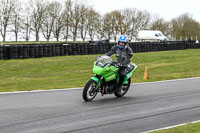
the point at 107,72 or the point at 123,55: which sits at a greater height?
the point at 123,55

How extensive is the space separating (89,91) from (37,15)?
52845 mm

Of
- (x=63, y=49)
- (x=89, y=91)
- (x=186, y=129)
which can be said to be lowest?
(x=186, y=129)

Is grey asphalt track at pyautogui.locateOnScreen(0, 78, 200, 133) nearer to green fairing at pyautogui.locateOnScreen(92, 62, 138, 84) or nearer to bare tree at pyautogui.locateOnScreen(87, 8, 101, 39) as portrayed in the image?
green fairing at pyautogui.locateOnScreen(92, 62, 138, 84)

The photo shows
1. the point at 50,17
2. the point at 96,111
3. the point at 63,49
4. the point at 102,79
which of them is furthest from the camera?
the point at 50,17

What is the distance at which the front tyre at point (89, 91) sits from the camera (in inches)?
329

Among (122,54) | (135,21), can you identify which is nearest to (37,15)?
(135,21)

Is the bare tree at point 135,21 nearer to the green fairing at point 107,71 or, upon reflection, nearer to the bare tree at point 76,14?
the bare tree at point 76,14

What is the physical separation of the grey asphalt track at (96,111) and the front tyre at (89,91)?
16 centimetres

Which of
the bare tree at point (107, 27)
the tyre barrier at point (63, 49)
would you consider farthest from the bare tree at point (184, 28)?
the tyre barrier at point (63, 49)

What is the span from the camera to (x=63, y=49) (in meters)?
27.6

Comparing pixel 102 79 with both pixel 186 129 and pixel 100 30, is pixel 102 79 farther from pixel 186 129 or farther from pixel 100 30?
pixel 100 30

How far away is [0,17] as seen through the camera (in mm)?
55531

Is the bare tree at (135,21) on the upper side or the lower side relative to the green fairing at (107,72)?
upper

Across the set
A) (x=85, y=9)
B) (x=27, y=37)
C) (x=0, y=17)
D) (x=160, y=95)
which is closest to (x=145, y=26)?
(x=85, y=9)
